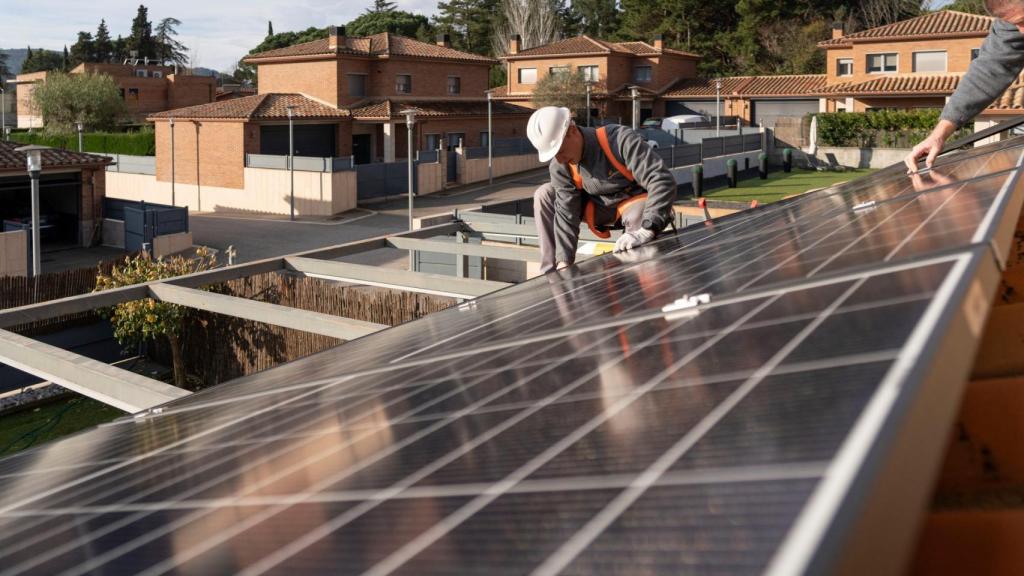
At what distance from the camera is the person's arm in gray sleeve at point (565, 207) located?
24.9 feet

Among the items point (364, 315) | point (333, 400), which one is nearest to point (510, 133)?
point (364, 315)

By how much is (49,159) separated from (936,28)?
48464 millimetres

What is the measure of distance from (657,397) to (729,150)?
5060 cm

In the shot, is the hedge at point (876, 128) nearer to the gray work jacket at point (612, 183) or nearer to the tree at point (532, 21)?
the tree at point (532, 21)

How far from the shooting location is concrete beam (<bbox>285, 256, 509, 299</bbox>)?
9434 millimetres

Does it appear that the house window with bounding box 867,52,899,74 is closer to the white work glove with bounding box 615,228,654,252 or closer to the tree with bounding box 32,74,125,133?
the tree with bounding box 32,74,125,133

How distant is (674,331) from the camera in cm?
278

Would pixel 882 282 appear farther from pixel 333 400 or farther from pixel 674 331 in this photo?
pixel 333 400

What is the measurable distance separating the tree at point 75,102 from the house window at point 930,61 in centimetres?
5204

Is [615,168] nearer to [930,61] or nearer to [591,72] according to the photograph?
[930,61]

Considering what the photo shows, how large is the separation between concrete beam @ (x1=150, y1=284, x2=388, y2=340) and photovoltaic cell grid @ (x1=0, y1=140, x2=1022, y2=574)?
3.21m

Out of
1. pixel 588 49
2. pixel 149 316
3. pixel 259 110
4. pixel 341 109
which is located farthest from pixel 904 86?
pixel 149 316

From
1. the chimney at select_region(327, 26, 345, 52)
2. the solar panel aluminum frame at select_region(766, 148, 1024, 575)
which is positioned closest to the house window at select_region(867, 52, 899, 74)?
the chimney at select_region(327, 26, 345, 52)

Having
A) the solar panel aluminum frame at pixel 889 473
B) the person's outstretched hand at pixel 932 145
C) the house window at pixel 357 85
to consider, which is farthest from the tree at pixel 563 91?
the solar panel aluminum frame at pixel 889 473
